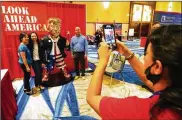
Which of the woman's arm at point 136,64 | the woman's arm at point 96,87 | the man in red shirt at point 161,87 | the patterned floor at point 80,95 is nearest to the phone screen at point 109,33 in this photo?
the woman's arm at point 136,64

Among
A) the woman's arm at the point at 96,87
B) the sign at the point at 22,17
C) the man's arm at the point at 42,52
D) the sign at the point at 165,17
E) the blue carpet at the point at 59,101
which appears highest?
the sign at the point at 165,17

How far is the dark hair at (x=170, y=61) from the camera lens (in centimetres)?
62

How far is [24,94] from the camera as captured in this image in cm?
360

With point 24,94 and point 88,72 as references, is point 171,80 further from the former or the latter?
point 88,72

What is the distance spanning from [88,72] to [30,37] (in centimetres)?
209

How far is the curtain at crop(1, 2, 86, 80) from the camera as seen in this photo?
4.15m

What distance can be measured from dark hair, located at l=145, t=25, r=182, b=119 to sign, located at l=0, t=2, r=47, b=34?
159 inches

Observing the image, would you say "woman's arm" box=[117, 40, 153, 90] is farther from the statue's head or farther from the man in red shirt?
the statue's head

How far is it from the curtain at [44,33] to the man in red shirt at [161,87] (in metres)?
3.97

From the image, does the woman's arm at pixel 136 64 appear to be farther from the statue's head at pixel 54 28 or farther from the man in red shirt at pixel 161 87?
the statue's head at pixel 54 28

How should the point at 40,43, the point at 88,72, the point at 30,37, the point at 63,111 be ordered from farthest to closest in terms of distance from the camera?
the point at 88,72
the point at 40,43
the point at 30,37
the point at 63,111

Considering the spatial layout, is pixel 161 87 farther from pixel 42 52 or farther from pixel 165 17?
pixel 165 17

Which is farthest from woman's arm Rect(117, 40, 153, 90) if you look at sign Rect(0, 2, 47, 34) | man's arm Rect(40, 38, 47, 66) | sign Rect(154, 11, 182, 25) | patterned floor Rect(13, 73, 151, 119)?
sign Rect(154, 11, 182, 25)

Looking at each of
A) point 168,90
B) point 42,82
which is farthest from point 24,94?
point 168,90
